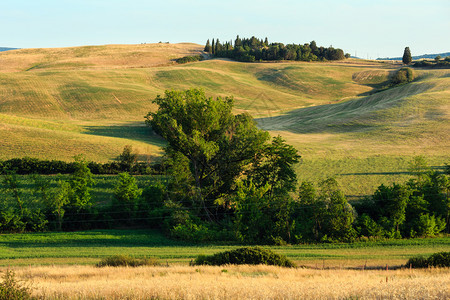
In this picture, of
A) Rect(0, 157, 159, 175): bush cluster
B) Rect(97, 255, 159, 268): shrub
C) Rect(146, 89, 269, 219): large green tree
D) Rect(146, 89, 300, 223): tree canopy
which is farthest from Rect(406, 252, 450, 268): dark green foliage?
Rect(0, 157, 159, 175): bush cluster

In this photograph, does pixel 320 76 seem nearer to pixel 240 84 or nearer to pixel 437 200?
pixel 240 84

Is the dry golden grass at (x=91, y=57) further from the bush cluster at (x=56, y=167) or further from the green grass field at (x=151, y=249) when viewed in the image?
the green grass field at (x=151, y=249)

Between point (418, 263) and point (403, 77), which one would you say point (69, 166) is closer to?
point (418, 263)

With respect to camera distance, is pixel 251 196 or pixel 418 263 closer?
pixel 418 263

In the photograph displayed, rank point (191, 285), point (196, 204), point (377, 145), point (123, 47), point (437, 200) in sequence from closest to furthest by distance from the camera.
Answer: point (191, 285) < point (437, 200) < point (196, 204) < point (377, 145) < point (123, 47)

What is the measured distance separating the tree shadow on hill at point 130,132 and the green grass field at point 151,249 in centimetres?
3246

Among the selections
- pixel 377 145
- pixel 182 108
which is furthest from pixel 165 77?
pixel 182 108

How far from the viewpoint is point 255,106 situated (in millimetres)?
108250

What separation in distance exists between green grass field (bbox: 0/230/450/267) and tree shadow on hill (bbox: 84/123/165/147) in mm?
32458

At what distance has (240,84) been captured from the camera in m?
128

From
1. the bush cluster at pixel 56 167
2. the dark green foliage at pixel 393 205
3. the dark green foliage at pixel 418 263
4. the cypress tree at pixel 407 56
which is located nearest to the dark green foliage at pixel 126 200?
the bush cluster at pixel 56 167

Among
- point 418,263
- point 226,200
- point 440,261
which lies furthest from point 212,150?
point 440,261

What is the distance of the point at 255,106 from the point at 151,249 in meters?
82.4

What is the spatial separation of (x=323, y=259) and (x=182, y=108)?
65.0 ft
